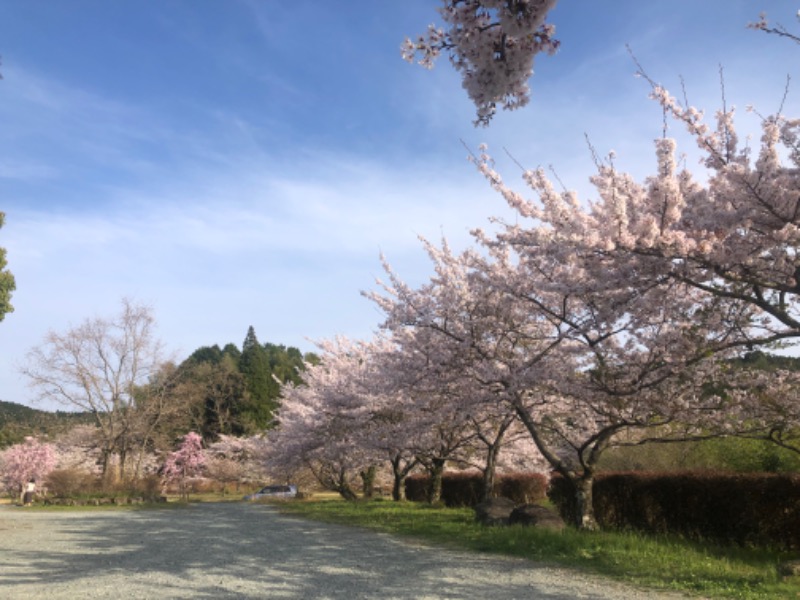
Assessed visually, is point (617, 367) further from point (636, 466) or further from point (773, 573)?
point (636, 466)

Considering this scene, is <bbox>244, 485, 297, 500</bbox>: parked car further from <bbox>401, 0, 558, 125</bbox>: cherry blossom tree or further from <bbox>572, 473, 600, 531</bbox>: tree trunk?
<bbox>401, 0, 558, 125</bbox>: cherry blossom tree

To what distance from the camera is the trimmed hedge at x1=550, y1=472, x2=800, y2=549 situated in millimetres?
9906

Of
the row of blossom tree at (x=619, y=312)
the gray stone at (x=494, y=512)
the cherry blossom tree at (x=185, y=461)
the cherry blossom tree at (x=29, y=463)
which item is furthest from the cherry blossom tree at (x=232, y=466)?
the gray stone at (x=494, y=512)

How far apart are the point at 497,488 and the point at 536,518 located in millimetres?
8774

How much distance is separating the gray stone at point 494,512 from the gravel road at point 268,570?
2201 mm

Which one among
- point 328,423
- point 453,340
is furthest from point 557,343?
point 328,423

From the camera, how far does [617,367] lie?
1061 cm

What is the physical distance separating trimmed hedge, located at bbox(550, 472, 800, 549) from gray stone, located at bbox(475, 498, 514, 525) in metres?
1.42

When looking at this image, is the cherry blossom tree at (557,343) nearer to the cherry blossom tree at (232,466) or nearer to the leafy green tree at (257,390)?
the cherry blossom tree at (232,466)

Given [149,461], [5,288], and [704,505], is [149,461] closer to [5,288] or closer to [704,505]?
[5,288]

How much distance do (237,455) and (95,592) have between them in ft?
124


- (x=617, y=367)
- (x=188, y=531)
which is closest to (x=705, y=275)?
(x=617, y=367)

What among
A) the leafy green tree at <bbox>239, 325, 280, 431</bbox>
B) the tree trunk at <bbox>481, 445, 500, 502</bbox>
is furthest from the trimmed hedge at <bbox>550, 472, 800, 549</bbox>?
the leafy green tree at <bbox>239, 325, 280, 431</bbox>

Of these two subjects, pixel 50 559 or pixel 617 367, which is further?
pixel 617 367
